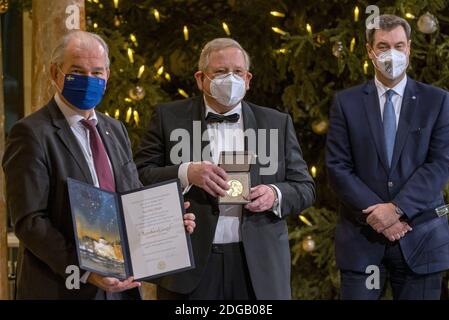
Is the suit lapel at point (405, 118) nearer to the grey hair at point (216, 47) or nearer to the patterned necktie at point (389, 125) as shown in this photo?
the patterned necktie at point (389, 125)

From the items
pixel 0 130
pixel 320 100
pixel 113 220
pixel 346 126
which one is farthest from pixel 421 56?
pixel 113 220

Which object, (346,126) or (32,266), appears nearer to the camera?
(32,266)

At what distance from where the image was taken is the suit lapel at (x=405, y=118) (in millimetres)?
4473

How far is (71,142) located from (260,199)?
3.23 ft

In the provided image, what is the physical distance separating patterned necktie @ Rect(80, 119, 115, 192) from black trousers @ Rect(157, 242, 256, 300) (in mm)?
794

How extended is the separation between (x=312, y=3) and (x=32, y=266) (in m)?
3.72

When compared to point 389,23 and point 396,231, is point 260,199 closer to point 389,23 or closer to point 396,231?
point 396,231

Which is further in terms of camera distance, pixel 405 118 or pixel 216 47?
pixel 405 118

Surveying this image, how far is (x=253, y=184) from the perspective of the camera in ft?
13.9

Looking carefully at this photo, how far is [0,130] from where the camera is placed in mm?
5488

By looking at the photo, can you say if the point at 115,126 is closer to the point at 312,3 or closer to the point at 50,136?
the point at 50,136

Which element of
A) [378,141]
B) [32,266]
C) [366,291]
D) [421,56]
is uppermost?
[421,56]

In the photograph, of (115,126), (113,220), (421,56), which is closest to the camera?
(113,220)

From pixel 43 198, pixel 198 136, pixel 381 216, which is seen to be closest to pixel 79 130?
pixel 43 198
